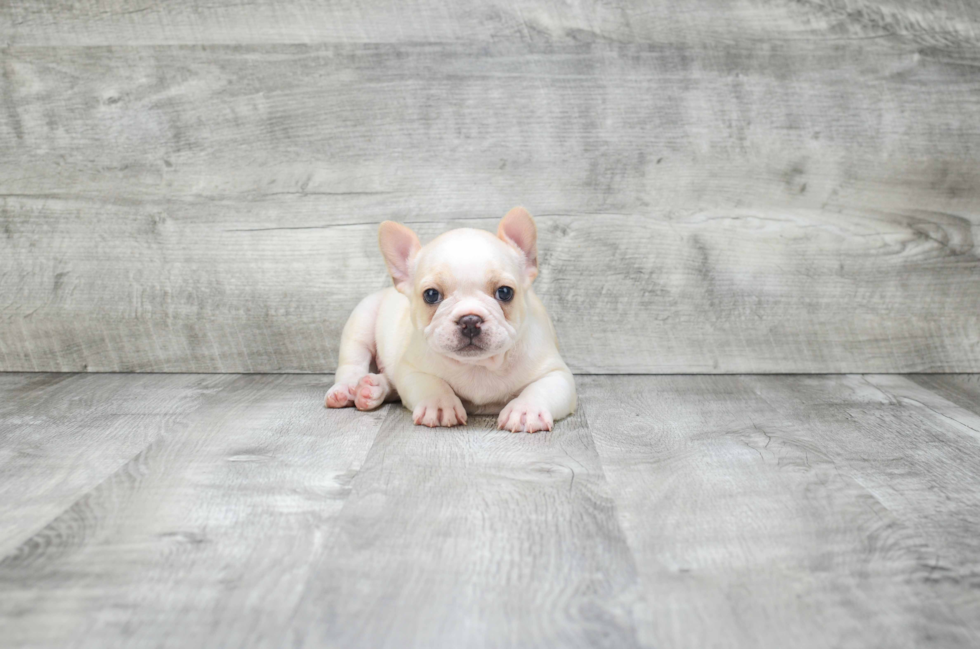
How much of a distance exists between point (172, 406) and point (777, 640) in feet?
5.65

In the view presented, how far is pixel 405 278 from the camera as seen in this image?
2160mm

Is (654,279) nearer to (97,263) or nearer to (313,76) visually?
(313,76)

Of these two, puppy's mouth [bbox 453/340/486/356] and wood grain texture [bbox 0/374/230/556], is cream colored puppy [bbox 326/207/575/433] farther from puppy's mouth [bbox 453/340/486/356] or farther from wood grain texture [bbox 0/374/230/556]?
wood grain texture [bbox 0/374/230/556]

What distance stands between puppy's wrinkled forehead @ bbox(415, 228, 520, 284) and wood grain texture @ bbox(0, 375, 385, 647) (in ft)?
1.35

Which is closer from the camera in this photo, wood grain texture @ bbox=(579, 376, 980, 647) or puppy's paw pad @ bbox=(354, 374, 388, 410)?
wood grain texture @ bbox=(579, 376, 980, 647)

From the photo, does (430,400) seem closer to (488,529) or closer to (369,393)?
(369,393)

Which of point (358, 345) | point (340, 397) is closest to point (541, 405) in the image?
point (340, 397)

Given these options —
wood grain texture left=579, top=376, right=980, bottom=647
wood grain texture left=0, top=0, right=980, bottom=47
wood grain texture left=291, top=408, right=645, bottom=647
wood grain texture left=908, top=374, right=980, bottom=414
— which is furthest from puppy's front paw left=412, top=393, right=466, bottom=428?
wood grain texture left=908, top=374, right=980, bottom=414

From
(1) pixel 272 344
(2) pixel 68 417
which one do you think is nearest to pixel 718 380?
(1) pixel 272 344

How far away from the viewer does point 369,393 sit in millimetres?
2186

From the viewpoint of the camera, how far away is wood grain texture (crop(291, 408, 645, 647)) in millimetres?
1055

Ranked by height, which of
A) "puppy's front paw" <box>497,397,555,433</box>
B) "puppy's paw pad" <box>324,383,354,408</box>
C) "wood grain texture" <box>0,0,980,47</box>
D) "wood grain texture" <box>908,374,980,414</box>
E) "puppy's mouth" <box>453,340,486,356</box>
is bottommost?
A: "wood grain texture" <box>908,374,980,414</box>

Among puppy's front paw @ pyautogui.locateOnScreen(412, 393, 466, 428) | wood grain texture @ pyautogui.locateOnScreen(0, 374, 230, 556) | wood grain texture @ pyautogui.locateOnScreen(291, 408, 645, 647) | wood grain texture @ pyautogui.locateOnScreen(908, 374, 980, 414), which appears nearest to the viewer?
wood grain texture @ pyautogui.locateOnScreen(291, 408, 645, 647)

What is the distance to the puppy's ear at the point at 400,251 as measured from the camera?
83.0 inches
